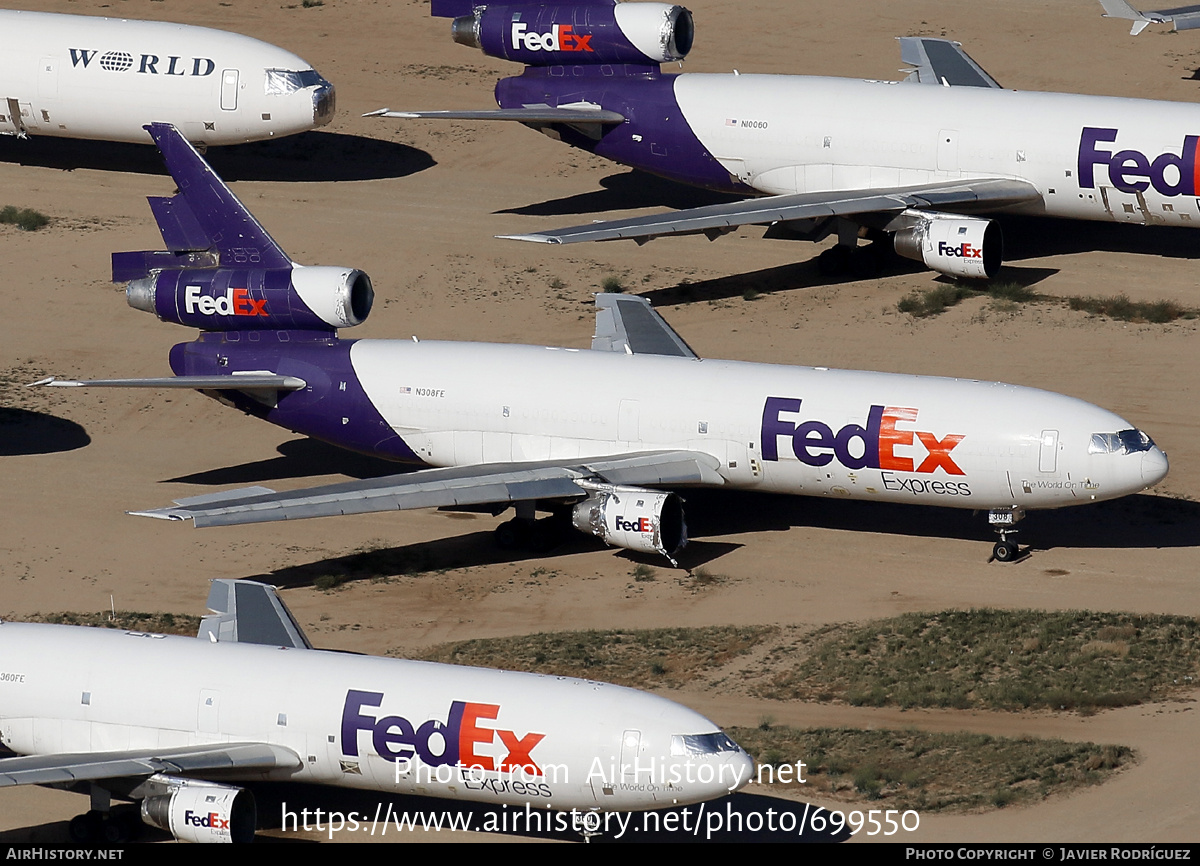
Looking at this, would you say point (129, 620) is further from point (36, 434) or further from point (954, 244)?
point (954, 244)

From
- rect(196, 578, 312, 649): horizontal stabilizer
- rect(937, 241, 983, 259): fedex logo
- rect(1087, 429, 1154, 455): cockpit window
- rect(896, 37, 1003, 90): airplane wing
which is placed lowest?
rect(196, 578, 312, 649): horizontal stabilizer

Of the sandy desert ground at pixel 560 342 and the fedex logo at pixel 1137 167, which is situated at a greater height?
the fedex logo at pixel 1137 167

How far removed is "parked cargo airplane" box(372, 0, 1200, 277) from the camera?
67625mm

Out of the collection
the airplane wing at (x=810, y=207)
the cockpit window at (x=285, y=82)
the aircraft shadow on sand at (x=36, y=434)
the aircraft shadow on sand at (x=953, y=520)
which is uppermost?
the cockpit window at (x=285, y=82)

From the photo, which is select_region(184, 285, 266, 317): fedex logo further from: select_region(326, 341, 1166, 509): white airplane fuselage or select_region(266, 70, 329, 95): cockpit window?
select_region(266, 70, 329, 95): cockpit window

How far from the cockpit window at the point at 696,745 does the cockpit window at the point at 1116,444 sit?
16.7 m

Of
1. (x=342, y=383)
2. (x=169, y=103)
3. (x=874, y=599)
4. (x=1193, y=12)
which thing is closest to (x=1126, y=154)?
(x=1193, y=12)

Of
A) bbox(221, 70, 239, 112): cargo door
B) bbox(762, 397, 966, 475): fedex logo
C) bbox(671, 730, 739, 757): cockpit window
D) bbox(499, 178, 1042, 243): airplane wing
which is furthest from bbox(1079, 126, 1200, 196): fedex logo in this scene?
bbox(671, 730, 739, 757): cockpit window

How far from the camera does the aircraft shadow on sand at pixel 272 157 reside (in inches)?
3199

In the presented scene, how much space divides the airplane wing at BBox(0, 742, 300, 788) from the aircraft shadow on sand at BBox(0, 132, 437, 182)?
42.8 metres

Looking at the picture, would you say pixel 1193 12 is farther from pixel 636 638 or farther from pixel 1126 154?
pixel 636 638

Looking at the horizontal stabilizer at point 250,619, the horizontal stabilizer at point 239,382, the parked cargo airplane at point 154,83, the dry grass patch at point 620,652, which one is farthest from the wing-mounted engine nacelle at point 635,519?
the parked cargo airplane at point 154,83

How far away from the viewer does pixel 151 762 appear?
4034 cm

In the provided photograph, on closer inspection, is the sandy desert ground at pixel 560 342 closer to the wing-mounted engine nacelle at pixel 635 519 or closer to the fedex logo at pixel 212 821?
the wing-mounted engine nacelle at pixel 635 519
